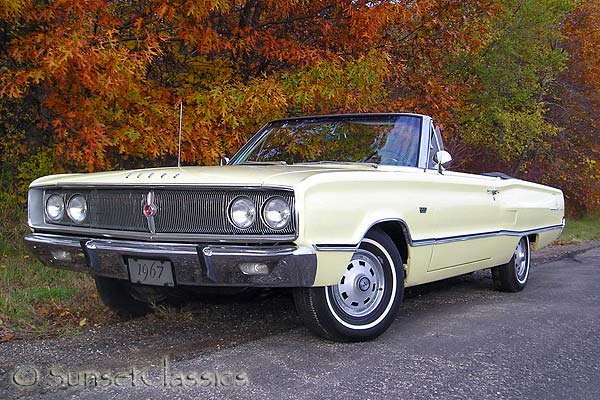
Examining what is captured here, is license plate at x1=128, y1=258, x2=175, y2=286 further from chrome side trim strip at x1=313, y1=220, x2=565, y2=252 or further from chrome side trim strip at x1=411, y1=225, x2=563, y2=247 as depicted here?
chrome side trim strip at x1=411, y1=225, x2=563, y2=247

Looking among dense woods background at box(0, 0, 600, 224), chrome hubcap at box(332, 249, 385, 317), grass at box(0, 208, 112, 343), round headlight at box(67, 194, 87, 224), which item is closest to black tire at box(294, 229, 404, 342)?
chrome hubcap at box(332, 249, 385, 317)

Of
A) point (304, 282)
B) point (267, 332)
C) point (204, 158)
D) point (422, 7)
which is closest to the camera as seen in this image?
point (304, 282)

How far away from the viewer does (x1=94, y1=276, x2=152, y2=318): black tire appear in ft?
15.9

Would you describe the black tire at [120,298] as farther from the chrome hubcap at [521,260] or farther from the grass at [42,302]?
the chrome hubcap at [521,260]

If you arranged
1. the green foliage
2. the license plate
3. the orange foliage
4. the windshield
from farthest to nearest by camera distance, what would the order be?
the green foliage < the orange foliage < the windshield < the license plate

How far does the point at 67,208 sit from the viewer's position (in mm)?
4398

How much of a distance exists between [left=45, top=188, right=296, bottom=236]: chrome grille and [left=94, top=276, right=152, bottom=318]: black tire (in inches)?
27.4

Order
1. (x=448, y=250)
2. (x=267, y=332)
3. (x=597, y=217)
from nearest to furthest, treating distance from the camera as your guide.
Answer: (x=267, y=332)
(x=448, y=250)
(x=597, y=217)

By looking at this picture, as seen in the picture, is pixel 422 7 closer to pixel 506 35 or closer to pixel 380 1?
pixel 380 1

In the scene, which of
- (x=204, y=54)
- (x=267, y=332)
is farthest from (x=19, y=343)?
(x=204, y=54)

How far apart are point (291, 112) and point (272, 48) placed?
3.33 ft

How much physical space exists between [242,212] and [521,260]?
3944mm

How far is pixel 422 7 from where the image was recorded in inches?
324

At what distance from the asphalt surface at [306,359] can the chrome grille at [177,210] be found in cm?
74
